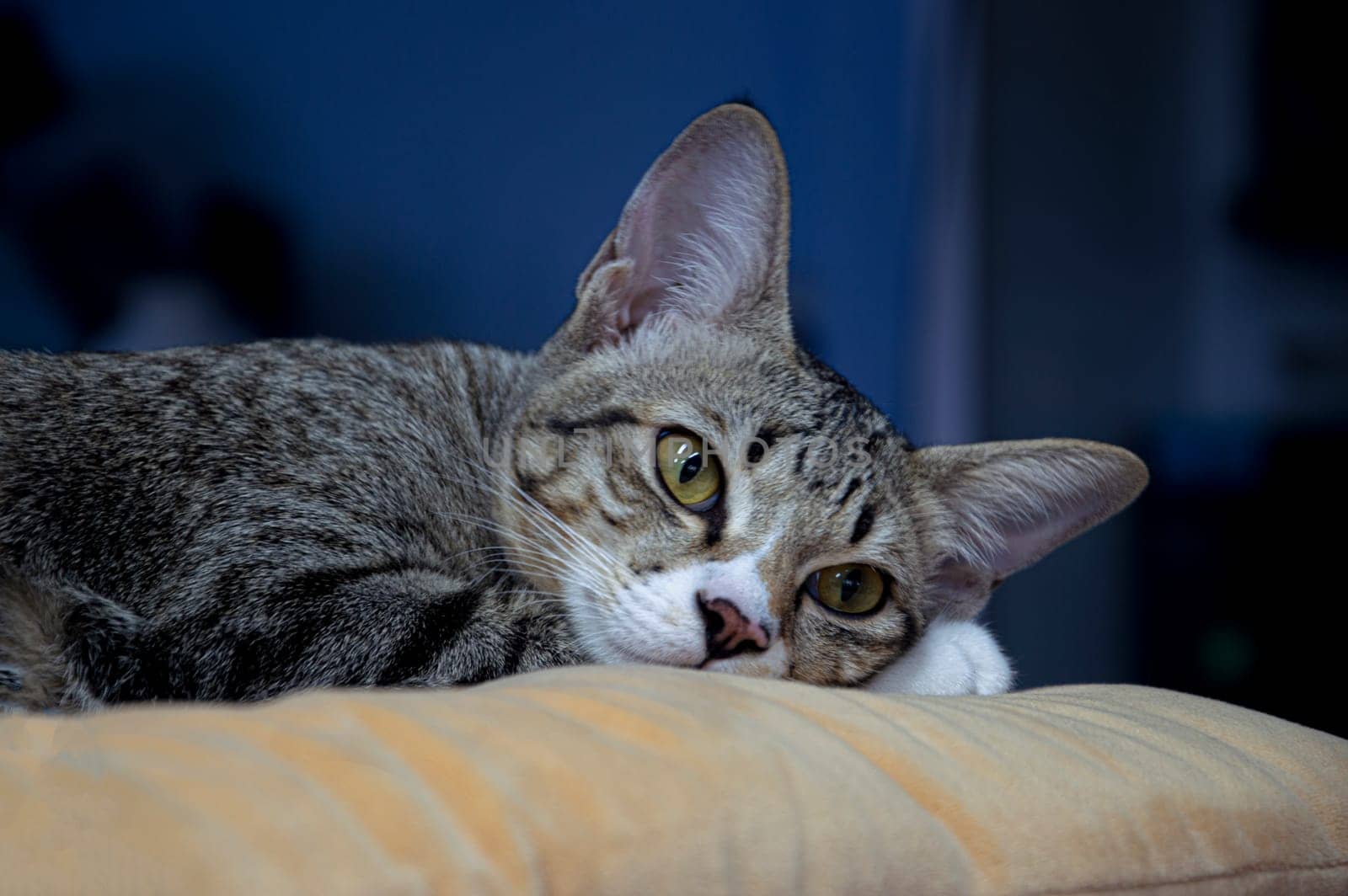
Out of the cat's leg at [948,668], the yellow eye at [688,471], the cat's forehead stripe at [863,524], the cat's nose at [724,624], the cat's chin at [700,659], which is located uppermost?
the yellow eye at [688,471]

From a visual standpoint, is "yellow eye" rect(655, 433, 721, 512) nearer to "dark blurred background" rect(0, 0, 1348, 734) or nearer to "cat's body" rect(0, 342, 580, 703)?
"cat's body" rect(0, 342, 580, 703)

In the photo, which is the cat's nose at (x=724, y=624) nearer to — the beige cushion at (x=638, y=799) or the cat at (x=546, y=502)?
the cat at (x=546, y=502)

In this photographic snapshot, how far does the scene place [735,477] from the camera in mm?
1504

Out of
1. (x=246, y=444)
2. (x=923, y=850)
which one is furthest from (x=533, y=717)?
(x=246, y=444)

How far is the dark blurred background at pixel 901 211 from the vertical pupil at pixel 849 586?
1525 mm

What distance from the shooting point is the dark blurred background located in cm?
252

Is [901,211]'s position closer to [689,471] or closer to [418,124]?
[418,124]

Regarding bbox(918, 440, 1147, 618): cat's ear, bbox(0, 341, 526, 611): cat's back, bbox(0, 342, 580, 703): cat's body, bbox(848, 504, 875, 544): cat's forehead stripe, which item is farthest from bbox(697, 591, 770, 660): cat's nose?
bbox(918, 440, 1147, 618): cat's ear

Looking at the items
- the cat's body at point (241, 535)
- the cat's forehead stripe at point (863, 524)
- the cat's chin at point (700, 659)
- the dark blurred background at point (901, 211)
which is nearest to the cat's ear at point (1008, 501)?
the cat's forehead stripe at point (863, 524)

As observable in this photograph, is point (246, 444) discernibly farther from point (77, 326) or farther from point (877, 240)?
point (877, 240)

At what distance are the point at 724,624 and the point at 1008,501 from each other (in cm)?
68

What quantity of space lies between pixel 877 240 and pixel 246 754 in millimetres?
3068

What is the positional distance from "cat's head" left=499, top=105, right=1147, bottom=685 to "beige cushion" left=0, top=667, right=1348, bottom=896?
34 centimetres

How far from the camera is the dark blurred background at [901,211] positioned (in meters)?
2.52
